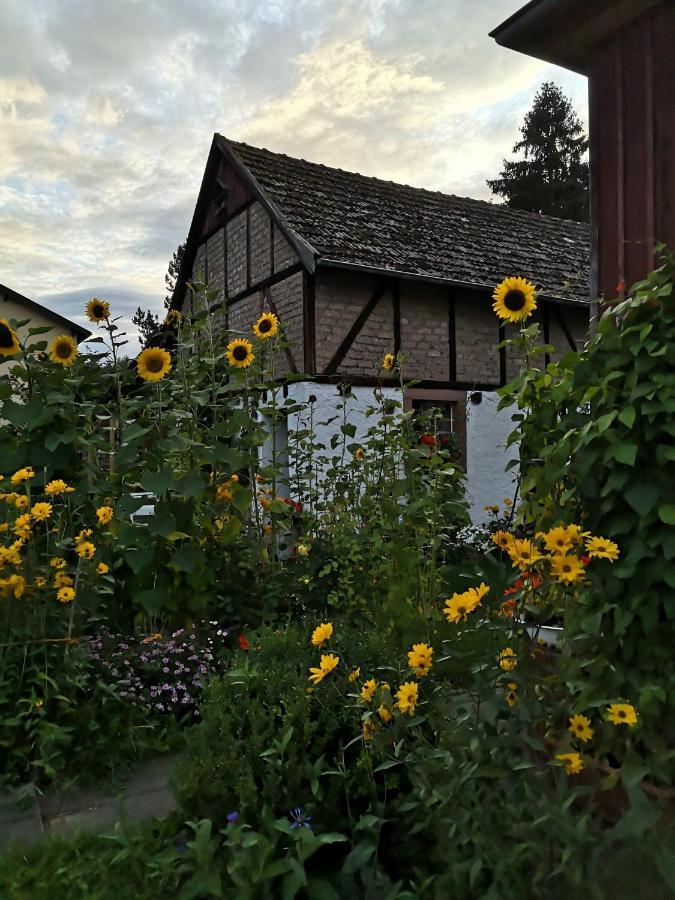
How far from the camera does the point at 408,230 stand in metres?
10.8

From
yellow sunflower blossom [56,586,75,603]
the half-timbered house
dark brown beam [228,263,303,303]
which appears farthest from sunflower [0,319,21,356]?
dark brown beam [228,263,303,303]

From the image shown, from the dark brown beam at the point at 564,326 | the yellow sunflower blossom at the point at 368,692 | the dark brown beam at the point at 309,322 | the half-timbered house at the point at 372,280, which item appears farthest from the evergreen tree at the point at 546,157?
the yellow sunflower blossom at the point at 368,692

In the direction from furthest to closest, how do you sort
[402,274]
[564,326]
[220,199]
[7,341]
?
1. [220,199]
2. [564,326]
3. [402,274]
4. [7,341]

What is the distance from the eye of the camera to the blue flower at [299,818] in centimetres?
178

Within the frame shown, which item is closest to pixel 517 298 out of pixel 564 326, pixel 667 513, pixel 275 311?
pixel 667 513

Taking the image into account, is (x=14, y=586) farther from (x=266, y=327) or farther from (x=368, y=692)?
(x=266, y=327)

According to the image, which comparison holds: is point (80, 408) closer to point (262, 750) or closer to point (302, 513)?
point (302, 513)

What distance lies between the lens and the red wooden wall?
3469mm

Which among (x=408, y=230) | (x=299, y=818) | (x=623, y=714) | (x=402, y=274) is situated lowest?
(x=299, y=818)

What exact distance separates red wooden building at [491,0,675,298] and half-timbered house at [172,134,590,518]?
16.4 feet

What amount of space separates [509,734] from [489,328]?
9.42m

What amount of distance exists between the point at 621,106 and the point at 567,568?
9.52 feet

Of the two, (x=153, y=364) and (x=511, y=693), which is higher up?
(x=153, y=364)

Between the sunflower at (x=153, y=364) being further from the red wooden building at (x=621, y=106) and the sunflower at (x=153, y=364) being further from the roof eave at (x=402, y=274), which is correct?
the roof eave at (x=402, y=274)
